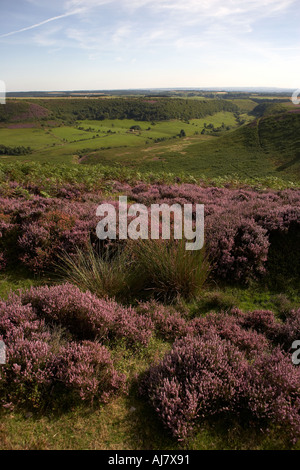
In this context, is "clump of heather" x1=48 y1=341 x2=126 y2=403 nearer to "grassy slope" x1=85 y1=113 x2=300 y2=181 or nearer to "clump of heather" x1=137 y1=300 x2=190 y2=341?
"clump of heather" x1=137 y1=300 x2=190 y2=341

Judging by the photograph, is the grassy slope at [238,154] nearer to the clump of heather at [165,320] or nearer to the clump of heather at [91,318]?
the clump of heather at [165,320]

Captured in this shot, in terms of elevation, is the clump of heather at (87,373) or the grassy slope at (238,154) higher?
the grassy slope at (238,154)

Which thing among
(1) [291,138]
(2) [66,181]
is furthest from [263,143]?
(2) [66,181]

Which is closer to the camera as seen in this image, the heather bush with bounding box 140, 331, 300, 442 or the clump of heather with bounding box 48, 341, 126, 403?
the heather bush with bounding box 140, 331, 300, 442

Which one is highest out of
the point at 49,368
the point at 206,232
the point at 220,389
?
the point at 206,232

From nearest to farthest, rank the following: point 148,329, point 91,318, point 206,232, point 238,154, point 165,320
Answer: point 91,318 < point 148,329 < point 165,320 < point 206,232 < point 238,154

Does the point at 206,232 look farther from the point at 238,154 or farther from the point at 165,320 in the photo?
the point at 238,154

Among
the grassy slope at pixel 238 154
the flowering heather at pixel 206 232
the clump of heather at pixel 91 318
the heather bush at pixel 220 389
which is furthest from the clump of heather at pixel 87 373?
the grassy slope at pixel 238 154

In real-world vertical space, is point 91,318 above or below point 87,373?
above

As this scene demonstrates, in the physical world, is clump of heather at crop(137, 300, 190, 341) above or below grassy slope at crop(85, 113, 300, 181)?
below

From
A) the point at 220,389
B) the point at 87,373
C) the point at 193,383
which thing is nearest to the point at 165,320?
the point at 193,383

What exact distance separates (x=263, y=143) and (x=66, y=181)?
99.8 m

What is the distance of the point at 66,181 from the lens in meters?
12.0

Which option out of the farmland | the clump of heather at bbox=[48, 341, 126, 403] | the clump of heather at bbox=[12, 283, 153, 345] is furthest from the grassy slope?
the clump of heather at bbox=[48, 341, 126, 403]
